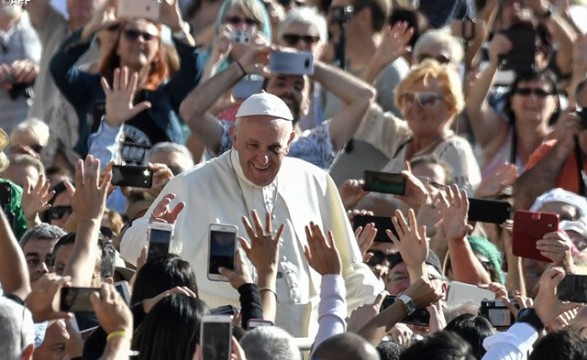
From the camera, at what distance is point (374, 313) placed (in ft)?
25.8

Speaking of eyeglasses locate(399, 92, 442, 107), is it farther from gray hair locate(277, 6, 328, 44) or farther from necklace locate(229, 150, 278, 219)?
necklace locate(229, 150, 278, 219)

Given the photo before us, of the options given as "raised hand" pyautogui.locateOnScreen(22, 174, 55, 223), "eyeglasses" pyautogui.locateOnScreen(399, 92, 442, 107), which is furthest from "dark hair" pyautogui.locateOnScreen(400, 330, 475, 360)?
"eyeglasses" pyautogui.locateOnScreen(399, 92, 442, 107)

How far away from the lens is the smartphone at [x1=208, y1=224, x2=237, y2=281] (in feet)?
27.4

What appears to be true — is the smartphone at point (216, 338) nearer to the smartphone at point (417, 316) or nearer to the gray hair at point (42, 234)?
the smartphone at point (417, 316)

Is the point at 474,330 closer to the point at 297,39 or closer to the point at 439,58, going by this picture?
the point at 297,39

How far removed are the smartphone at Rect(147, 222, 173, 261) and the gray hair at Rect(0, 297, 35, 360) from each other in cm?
196

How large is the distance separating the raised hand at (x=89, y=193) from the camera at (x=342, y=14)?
494cm

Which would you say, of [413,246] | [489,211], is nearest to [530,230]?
[489,211]

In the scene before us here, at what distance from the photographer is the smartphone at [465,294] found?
9.17 m

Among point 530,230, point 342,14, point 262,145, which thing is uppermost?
point 342,14

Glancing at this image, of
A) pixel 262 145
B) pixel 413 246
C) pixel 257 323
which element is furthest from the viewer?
pixel 262 145

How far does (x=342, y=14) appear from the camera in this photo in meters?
12.8

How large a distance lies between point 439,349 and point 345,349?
398 millimetres

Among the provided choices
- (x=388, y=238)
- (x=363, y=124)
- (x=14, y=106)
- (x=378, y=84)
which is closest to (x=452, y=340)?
(x=388, y=238)
